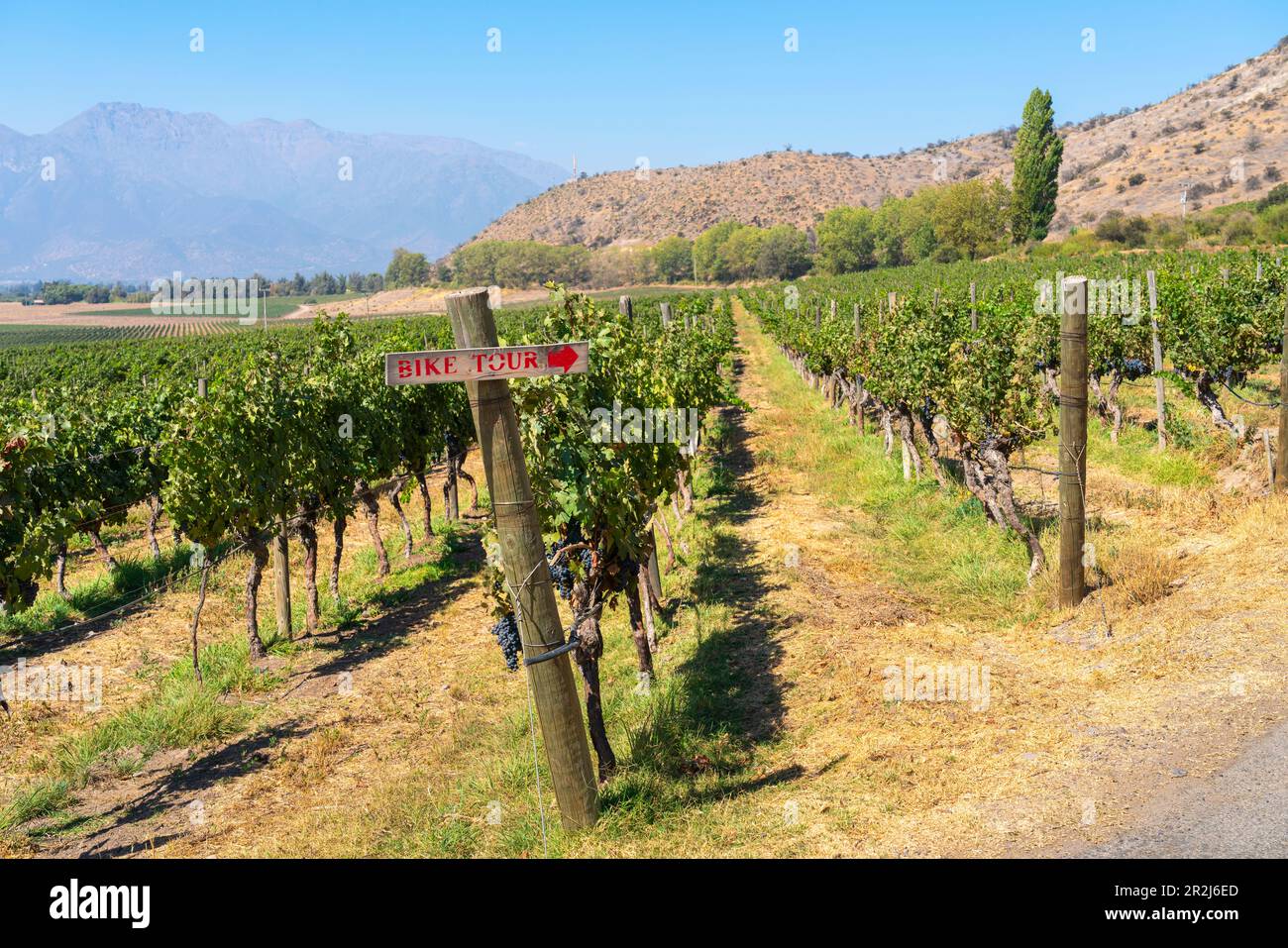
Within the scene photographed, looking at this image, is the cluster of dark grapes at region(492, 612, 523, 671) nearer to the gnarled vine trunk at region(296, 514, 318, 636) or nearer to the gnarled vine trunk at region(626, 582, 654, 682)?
the gnarled vine trunk at region(626, 582, 654, 682)

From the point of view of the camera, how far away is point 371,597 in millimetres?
15172

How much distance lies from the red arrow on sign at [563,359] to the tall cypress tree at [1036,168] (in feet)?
301

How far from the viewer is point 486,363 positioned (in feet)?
18.7

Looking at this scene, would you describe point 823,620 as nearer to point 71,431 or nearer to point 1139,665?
point 1139,665

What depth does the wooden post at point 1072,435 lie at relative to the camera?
29.9ft

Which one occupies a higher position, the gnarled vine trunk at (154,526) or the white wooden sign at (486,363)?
the white wooden sign at (486,363)

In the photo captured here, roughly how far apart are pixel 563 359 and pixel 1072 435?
623 centimetres

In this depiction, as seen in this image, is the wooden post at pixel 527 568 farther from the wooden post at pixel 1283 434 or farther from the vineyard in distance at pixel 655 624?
the wooden post at pixel 1283 434

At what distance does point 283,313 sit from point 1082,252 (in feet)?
300

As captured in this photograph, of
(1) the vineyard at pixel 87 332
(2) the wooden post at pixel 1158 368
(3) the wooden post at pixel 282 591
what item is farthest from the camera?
(1) the vineyard at pixel 87 332

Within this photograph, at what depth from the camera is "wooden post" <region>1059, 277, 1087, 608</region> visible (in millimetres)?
9102

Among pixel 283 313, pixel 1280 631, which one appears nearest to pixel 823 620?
pixel 1280 631

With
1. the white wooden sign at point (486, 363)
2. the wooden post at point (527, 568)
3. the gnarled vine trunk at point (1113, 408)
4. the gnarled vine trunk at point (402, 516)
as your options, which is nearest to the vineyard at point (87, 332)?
the gnarled vine trunk at point (402, 516)

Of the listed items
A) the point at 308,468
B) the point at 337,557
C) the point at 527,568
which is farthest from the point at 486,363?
the point at 337,557
